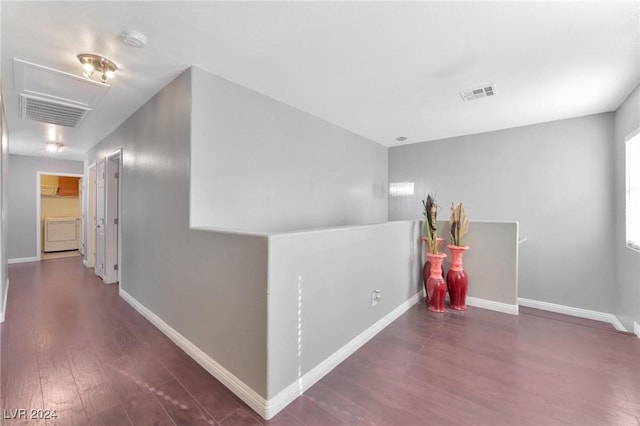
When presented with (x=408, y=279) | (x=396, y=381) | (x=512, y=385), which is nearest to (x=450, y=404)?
(x=396, y=381)

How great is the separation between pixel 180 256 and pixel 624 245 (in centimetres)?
482

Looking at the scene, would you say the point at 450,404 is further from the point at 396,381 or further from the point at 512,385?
the point at 512,385

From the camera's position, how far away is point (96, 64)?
2.25 metres

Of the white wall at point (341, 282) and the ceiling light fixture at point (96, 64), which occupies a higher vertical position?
the ceiling light fixture at point (96, 64)

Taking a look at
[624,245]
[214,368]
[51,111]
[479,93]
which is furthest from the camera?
[51,111]

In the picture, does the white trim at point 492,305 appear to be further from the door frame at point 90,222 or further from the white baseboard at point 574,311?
the door frame at point 90,222

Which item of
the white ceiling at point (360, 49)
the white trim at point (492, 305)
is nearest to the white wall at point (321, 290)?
the white trim at point (492, 305)

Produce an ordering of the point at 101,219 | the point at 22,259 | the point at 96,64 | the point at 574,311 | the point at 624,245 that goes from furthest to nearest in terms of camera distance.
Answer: the point at 22,259, the point at 101,219, the point at 574,311, the point at 624,245, the point at 96,64

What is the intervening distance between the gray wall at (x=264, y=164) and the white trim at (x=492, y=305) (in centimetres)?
204

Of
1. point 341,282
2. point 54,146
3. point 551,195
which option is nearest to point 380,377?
point 341,282

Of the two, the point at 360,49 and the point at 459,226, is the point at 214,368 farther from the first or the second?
the point at 459,226

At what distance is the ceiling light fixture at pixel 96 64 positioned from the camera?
7.13ft

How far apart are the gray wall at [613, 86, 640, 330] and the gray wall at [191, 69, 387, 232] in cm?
316

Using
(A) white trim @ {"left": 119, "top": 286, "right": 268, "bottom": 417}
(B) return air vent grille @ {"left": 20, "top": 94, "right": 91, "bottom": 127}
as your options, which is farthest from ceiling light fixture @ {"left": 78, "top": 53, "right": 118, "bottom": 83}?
(A) white trim @ {"left": 119, "top": 286, "right": 268, "bottom": 417}
